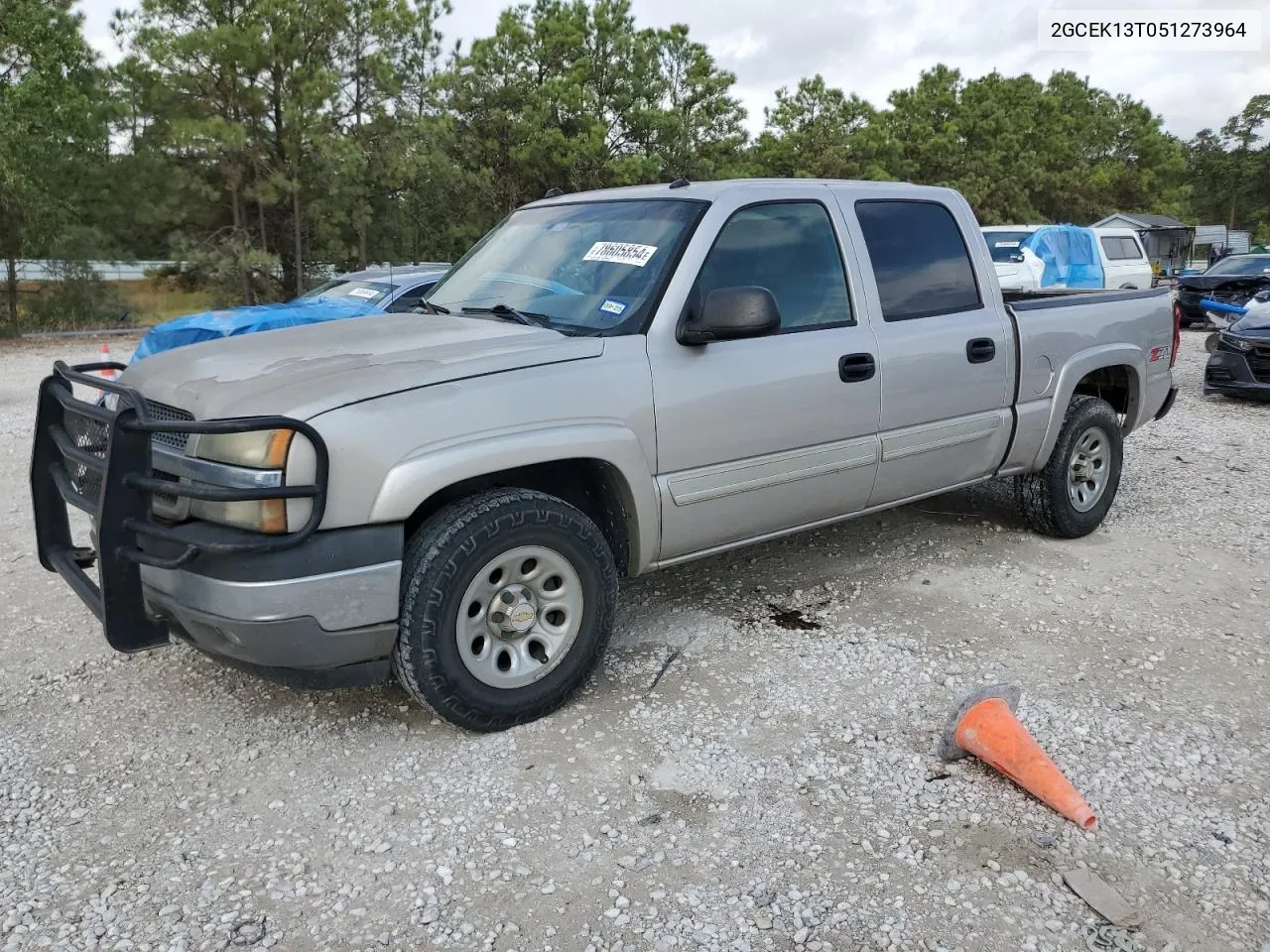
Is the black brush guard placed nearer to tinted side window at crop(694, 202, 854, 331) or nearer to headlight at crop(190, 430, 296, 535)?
headlight at crop(190, 430, 296, 535)

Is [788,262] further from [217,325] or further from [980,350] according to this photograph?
[217,325]

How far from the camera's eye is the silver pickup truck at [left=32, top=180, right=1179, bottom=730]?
2.92m

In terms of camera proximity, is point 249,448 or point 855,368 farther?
point 855,368

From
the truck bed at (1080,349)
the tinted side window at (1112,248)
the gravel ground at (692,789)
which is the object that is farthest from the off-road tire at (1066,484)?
the tinted side window at (1112,248)

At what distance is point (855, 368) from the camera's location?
162 inches

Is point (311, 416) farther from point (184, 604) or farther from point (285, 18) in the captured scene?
point (285, 18)

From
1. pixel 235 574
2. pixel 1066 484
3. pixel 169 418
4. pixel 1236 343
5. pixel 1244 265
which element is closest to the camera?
pixel 235 574

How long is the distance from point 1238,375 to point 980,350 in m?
7.51

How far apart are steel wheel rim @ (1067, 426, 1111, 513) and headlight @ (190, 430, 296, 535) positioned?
4.23m

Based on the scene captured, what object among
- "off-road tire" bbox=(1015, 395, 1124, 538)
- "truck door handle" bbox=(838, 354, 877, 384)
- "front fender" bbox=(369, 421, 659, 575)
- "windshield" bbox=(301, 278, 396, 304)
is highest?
"windshield" bbox=(301, 278, 396, 304)

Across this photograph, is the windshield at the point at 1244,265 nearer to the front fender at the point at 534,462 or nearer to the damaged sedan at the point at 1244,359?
the damaged sedan at the point at 1244,359

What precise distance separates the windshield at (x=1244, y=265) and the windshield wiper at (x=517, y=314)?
17.1m

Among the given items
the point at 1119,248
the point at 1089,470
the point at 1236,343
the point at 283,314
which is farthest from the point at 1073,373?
the point at 1119,248

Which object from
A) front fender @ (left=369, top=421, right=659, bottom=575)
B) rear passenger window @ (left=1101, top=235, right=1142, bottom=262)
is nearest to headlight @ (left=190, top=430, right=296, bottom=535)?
front fender @ (left=369, top=421, right=659, bottom=575)
